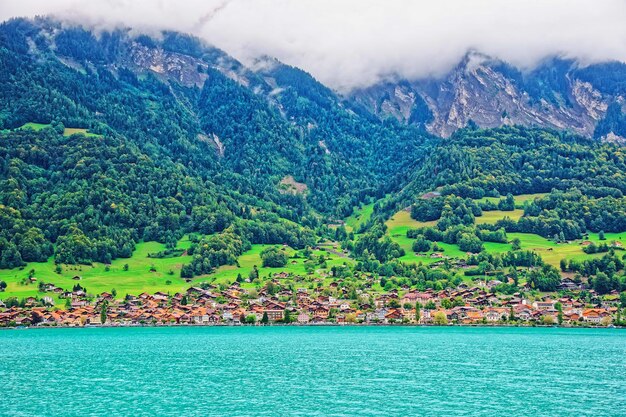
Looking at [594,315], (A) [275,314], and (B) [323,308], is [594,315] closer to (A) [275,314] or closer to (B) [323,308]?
(B) [323,308]

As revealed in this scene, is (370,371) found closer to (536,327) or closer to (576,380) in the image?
(576,380)

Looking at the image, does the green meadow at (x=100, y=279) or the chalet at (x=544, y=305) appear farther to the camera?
the green meadow at (x=100, y=279)

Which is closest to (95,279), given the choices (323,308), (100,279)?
→ (100,279)

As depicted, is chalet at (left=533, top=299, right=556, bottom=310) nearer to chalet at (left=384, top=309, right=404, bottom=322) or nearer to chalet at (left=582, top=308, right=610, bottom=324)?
chalet at (left=582, top=308, right=610, bottom=324)

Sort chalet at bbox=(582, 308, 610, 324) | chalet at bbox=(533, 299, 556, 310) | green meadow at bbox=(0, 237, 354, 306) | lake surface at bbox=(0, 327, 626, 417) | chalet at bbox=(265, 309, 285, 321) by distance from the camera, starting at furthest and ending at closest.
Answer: green meadow at bbox=(0, 237, 354, 306) → chalet at bbox=(265, 309, 285, 321) → chalet at bbox=(533, 299, 556, 310) → chalet at bbox=(582, 308, 610, 324) → lake surface at bbox=(0, 327, 626, 417)

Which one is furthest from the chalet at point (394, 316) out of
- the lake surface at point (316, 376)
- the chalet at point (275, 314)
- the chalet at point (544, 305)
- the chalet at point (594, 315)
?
the chalet at point (594, 315)

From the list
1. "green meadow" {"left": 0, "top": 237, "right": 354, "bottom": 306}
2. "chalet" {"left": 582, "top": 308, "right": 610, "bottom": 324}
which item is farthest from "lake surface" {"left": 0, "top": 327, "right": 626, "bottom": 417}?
"green meadow" {"left": 0, "top": 237, "right": 354, "bottom": 306}

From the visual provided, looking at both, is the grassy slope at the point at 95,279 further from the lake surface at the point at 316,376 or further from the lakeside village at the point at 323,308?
the lake surface at the point at 316,376
